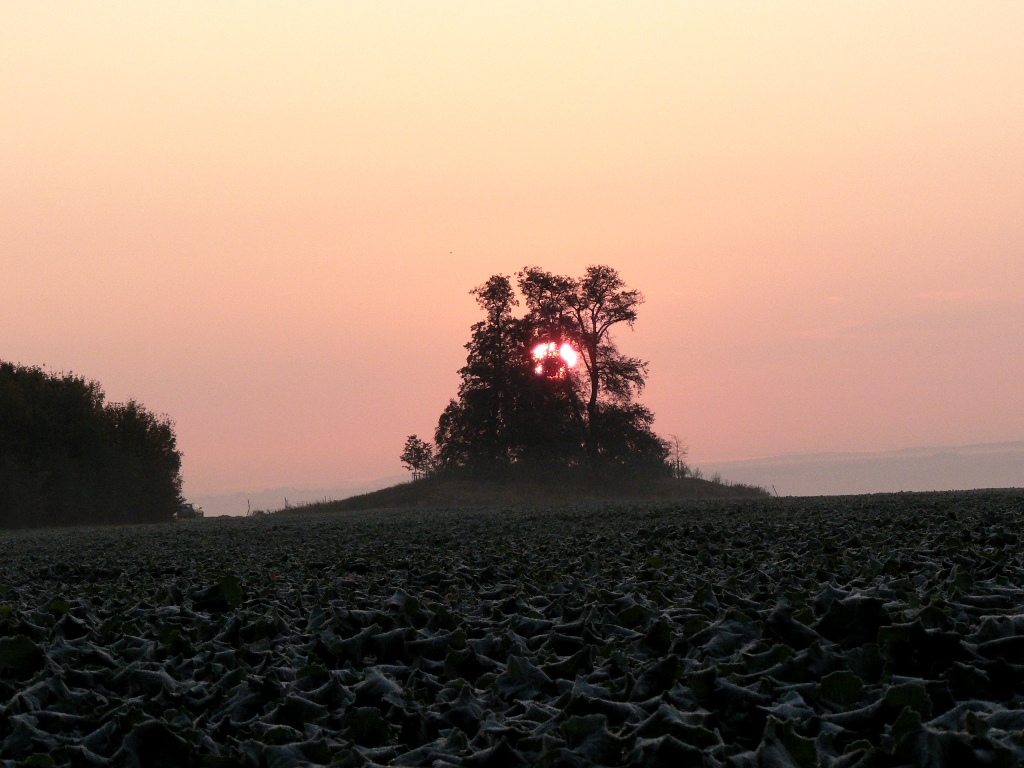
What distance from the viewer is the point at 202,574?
17.0 metres

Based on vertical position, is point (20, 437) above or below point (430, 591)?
above

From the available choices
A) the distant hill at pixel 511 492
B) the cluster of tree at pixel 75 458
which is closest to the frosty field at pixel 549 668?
the cluster of tree at pixel 75 458

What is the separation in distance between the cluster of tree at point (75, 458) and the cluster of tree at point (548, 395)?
827 inches

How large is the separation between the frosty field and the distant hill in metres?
58.6

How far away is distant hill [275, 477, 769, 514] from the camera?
7219cm

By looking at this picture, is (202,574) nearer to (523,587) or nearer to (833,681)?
(523,587)

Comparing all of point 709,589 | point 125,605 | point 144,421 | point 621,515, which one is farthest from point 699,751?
point 144,421

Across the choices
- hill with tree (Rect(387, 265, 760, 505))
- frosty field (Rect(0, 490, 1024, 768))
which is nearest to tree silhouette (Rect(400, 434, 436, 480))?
hill with tree (Rect(387, 265, 760, 505))

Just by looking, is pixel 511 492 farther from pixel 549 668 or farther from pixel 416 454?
pixel 549 668

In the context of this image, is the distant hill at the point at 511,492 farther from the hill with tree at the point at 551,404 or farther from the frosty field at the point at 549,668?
the frosty field at the point at 549,668

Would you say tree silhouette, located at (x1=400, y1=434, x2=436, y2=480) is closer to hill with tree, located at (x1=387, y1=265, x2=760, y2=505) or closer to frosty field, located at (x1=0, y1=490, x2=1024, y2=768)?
hill with tree, located at (x1=387, y1=265, x2=760, y2=505)

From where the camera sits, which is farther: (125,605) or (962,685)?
(125,605)

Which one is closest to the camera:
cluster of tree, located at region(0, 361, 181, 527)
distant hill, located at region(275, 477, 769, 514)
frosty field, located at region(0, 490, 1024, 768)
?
frosty field, located at region(0, 490, 1024, 768)

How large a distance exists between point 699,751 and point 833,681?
1.37 meters
